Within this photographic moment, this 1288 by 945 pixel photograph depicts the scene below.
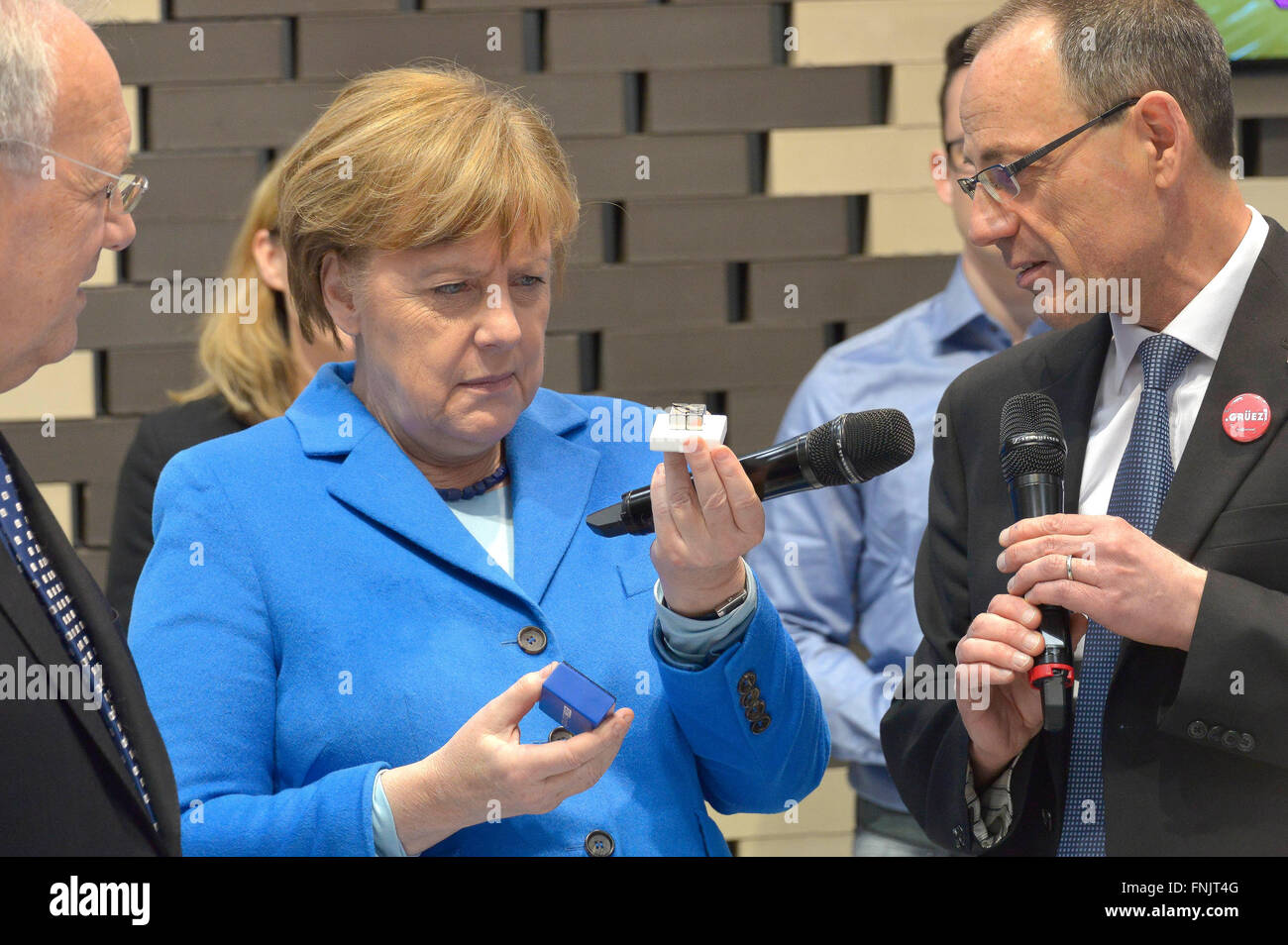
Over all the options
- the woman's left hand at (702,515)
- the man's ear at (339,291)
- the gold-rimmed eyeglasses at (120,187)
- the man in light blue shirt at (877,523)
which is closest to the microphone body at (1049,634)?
the woman's left hand at (702,515)

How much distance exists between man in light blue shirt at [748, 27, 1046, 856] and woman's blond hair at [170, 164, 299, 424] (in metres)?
1.12

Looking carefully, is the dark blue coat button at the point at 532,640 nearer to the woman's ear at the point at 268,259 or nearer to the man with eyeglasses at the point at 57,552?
the man with eyeglasses at the point at 57,552

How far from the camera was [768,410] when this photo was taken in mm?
3592

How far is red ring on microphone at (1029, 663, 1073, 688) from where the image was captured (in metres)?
1.58

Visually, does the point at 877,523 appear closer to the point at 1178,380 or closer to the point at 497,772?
the point at 1178,380

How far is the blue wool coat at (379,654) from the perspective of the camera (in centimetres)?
171

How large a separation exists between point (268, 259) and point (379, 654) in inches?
59.6

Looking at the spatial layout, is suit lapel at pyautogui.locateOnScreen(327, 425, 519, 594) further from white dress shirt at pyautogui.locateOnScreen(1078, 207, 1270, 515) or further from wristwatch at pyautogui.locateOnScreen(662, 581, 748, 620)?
white dress shirt at pyautogui.locateOnScreen(1078, 207, 1270, 515)

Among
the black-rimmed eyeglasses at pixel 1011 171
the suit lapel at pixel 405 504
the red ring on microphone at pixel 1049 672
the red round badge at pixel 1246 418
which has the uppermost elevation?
the black-rimmed eyeglasses at pixel 1011 171

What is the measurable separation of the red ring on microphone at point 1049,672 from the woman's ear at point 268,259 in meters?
2.00

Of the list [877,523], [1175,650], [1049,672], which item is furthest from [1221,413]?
[877,523]

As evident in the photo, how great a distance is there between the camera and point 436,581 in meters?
1.83

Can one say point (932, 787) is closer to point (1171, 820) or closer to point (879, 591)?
point (1171, 820)

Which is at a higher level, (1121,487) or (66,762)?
(1121,487)
